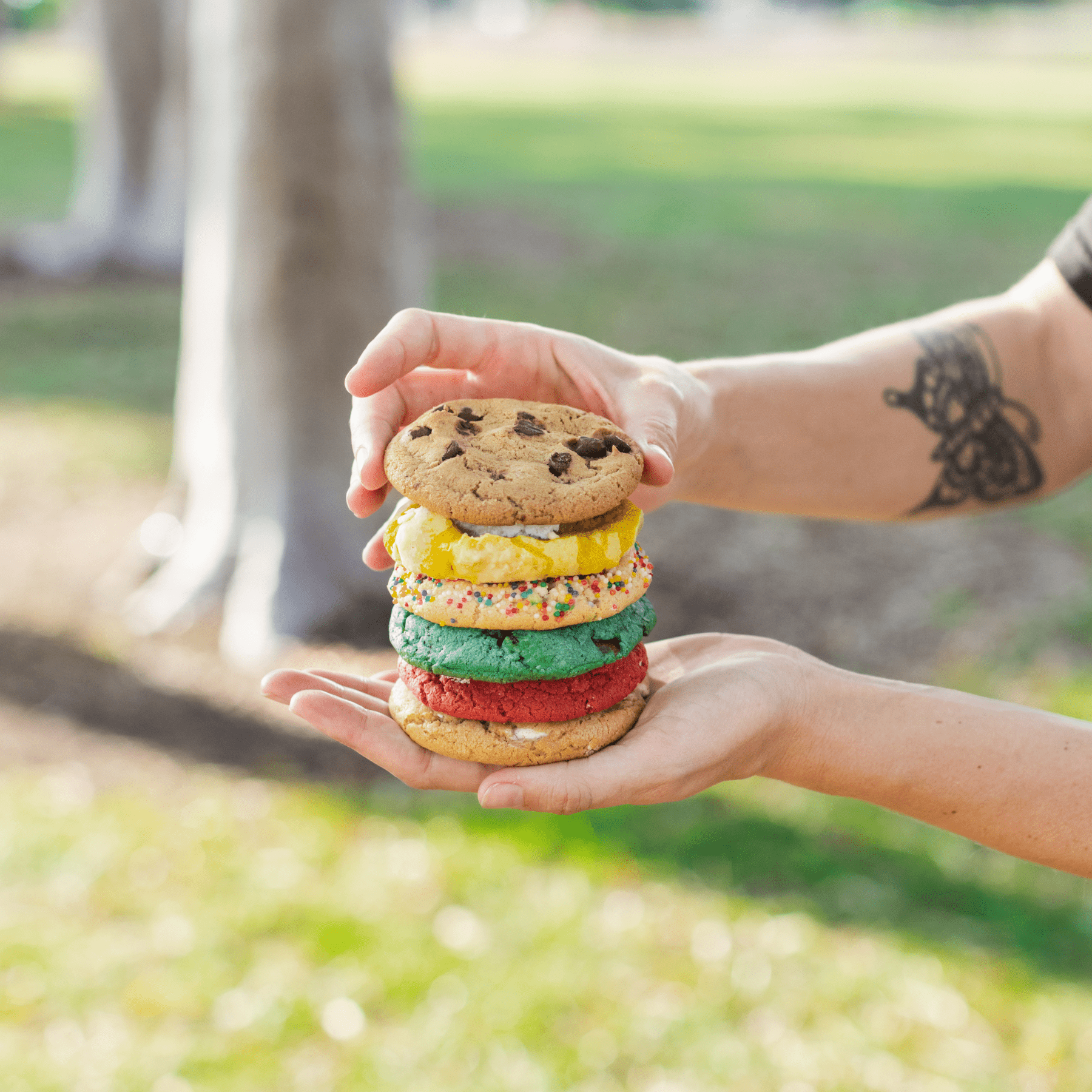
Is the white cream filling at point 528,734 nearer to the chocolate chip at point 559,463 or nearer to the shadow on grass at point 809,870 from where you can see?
the chocolate chip at point 559,463

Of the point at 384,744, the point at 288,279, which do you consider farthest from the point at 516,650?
the point at 288,279

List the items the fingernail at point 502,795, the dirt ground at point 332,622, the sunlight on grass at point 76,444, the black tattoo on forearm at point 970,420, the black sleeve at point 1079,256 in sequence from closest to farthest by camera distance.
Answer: the fingernail at point 502,795
the black sleeve at point 1079,256
the black tattoo on forearm at point 970,420
the dirt ground at point 332,622
the sunlight on grass at point 76,444

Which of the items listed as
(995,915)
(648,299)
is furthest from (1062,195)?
(995,915)

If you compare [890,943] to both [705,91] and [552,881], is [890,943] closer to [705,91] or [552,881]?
[552,881]

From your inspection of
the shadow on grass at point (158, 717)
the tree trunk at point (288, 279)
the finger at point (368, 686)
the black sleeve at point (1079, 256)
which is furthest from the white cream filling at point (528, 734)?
the tree trunk at point (288, 279)

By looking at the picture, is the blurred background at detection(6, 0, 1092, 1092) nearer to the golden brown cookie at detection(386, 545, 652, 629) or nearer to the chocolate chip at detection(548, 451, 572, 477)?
the golden brown cookie at detection(386, 545, 652, 629)

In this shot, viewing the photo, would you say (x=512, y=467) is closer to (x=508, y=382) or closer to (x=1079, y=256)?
(x=508, y=382)
